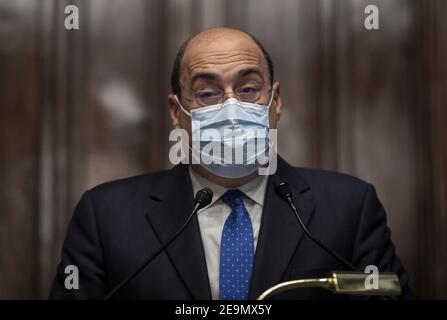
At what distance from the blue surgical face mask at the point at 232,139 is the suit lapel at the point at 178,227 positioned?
12 cm

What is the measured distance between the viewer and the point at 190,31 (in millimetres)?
1675

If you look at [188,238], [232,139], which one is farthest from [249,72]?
→ [188,238]

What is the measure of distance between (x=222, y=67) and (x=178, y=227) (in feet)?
1.24

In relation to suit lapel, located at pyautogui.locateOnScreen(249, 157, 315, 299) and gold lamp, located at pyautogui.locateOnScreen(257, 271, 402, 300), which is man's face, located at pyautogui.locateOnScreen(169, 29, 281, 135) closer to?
suit lapel, located at pyautogui.locateOnScreen(249, 157, 315, 299)

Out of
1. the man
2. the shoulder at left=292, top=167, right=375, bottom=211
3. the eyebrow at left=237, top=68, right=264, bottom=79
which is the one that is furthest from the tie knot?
the eyebrow at left=237, top=68, right=264, bottom=79

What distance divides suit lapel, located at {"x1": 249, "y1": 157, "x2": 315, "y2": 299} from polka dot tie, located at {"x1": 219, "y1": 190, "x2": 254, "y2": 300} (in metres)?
0.03

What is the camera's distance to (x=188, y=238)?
1303 millimetres

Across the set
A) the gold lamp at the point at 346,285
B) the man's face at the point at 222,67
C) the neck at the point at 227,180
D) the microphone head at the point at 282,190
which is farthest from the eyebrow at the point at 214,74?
the gold lamp at the point at 346,285

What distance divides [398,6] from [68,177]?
1.05 meters

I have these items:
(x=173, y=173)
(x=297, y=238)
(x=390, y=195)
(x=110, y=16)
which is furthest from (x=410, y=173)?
(x=110, y=16)

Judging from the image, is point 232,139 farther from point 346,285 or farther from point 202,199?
point 346,285

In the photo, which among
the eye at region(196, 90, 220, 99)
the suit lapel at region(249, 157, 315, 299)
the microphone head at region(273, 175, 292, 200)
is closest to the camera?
the microphone head at region(273, 175, 292, 200)

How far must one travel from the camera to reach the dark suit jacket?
128 cm
